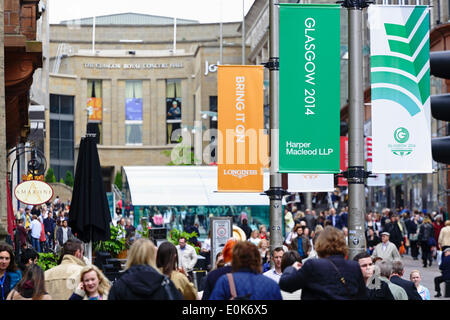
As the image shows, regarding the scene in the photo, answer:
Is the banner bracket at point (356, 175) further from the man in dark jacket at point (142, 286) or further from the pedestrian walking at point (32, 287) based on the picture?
the man in dark jacket at point (142, 286)

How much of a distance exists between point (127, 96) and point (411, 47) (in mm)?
78859

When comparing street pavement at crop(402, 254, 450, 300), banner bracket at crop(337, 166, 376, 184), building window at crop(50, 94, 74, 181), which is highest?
building window at crop(50, 94, 74, 181)

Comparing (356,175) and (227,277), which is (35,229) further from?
(227,277)

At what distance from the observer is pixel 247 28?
84.5 m

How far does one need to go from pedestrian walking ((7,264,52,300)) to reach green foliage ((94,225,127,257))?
1360cm

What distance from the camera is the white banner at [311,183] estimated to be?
71.3ft

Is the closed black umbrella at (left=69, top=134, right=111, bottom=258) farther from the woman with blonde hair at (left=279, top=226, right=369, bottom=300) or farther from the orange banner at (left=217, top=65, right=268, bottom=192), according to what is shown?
the woman with blonde hair at (left=279, top=226, right=369, bottom=300)

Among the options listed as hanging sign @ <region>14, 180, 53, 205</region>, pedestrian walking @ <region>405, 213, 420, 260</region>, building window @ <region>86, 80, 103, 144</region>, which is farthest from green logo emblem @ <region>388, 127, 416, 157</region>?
building window @ <region>86, 80, 103, 144</region>

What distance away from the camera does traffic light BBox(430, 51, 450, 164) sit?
704cm

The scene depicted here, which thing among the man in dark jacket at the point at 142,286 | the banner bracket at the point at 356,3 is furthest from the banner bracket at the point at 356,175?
the man in dark jacket at the point at 142,286

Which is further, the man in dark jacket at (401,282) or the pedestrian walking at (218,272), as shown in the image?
the man in dark jacket at (401,282)

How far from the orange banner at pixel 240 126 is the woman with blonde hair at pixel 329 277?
34.8ft

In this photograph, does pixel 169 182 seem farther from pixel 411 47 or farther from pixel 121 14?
pixel 121 14

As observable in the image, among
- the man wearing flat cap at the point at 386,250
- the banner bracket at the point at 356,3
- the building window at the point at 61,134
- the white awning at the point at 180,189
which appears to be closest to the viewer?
the banner bracket at the point at 356,3
